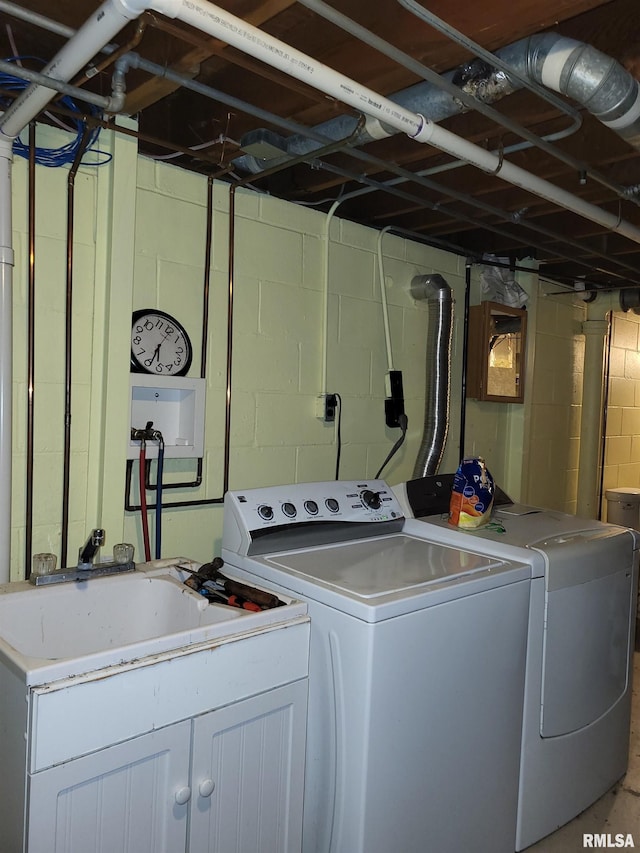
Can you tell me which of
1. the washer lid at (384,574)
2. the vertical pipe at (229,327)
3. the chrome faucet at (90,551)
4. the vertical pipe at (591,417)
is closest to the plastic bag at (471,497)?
the washer lid at (384,574)

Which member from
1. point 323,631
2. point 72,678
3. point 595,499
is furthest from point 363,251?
point 595,499

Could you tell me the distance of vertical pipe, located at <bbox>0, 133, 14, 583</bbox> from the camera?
1.66m

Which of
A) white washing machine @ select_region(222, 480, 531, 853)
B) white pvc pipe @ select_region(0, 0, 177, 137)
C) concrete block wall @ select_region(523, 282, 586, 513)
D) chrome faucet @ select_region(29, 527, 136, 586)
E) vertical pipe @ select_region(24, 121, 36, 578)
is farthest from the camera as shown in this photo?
concrete block wall @ select_region(523, 282, 586, 513)

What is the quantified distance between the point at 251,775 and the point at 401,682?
416 mm

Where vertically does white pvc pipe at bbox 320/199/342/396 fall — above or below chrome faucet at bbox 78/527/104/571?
above

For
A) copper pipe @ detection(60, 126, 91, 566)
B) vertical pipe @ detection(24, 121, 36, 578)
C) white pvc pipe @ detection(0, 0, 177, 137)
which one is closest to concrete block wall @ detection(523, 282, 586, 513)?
copper pipe @ detection(60, 126, 91, 566)

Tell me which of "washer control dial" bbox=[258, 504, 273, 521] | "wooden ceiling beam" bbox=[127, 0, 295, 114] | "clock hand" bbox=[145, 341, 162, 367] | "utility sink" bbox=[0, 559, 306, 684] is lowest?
"utility sink" bbox=[0, 559, 306, 684]

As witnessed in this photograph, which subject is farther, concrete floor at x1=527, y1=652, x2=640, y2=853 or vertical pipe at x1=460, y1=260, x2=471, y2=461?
vertical pipe at x1=460, y1=260, x2=471, y2=461

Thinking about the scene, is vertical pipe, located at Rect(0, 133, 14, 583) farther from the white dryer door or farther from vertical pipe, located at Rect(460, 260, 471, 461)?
vertical pipe, located at Rect(460, 260, 471, 461)

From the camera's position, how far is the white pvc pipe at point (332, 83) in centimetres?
115

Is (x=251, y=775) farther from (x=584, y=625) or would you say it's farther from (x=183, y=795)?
(x=584, y=625)

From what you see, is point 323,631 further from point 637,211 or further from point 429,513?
point 637,211

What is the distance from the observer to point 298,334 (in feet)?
8.21

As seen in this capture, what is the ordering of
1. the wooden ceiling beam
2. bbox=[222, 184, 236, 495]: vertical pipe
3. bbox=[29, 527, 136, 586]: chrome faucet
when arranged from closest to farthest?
the wooden ceiling beam → bbox=[29, 527, 136, 586]: chrome faucet → bbox=[222, 184, 236, 495]: vertical pipe
